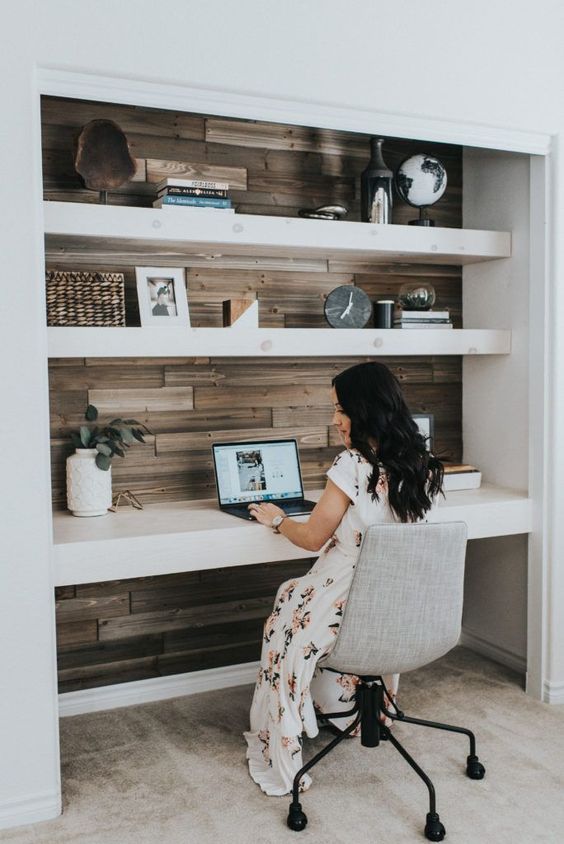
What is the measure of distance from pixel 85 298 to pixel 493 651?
2.25 meters

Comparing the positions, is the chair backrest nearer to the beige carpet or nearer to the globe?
the beige carpet

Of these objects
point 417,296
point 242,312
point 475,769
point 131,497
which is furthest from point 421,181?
point 475,769

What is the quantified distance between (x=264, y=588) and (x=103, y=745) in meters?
0.90

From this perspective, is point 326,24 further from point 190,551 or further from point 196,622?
point 196,622

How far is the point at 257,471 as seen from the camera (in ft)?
10.2

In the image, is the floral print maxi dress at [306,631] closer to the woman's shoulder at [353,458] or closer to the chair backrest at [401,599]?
the woman's shoulder at [353,458]

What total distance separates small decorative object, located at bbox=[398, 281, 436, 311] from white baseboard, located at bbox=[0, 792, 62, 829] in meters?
2.16

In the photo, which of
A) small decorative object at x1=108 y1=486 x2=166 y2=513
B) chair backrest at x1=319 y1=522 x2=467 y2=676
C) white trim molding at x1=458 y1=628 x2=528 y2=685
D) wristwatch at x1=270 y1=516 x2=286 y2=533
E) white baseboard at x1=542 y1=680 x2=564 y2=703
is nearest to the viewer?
chair backrest at x1=319 y1=522 x2=467 y2=676

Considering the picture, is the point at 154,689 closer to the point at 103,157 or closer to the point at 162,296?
the point at 162,296

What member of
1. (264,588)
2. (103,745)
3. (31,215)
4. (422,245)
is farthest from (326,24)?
(103,745)

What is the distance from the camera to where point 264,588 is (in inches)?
135

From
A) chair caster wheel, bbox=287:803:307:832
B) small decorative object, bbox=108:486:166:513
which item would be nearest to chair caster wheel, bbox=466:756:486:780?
chair caster wheel, bbox=287:803:307:832

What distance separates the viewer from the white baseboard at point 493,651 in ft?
11.3

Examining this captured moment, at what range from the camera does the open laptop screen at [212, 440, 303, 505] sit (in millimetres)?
3047
